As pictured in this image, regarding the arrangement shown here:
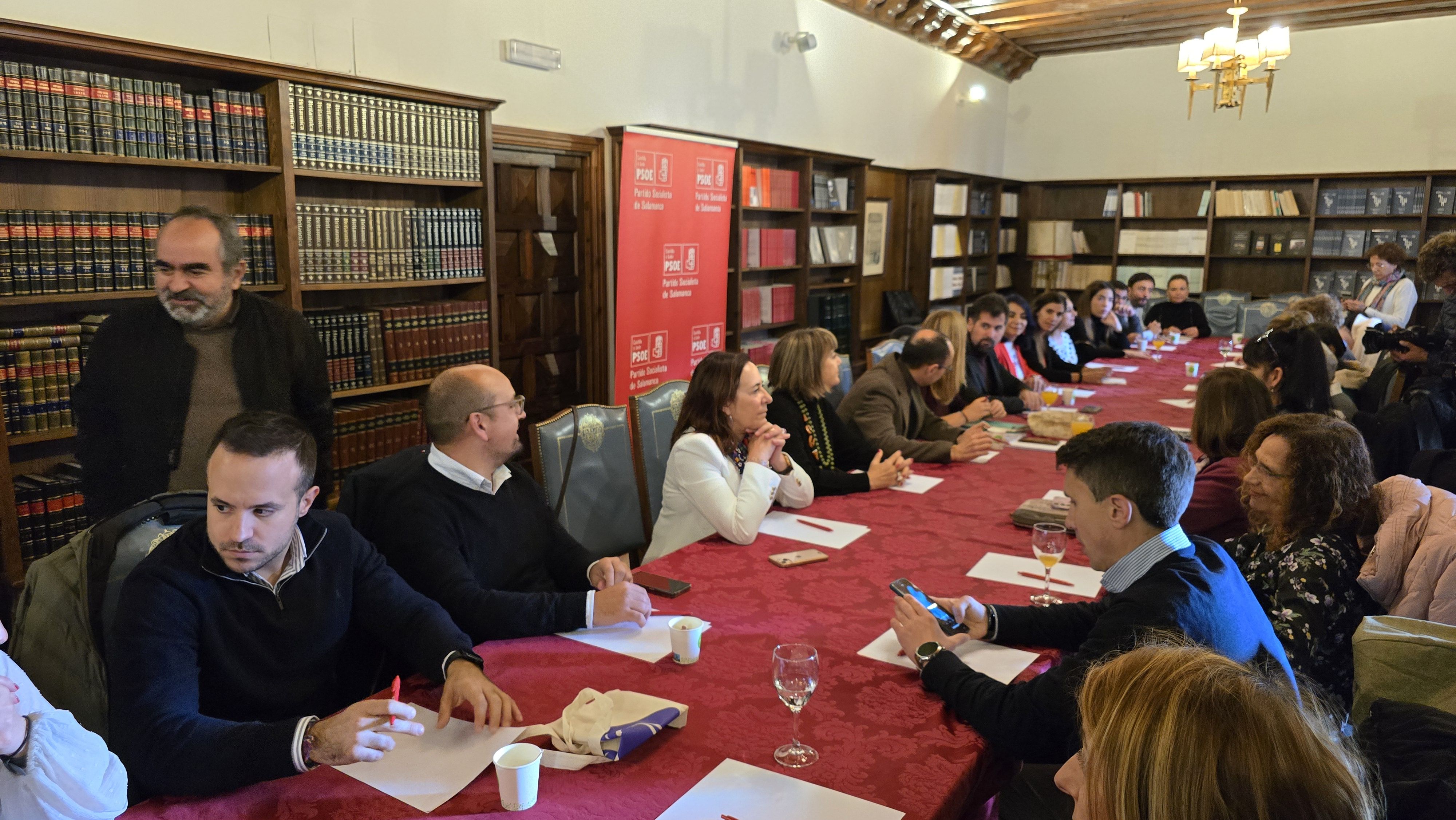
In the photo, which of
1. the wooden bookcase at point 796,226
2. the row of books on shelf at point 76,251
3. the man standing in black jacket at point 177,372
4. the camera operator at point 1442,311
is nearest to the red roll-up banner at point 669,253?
the wooden bookcase at point 796,226

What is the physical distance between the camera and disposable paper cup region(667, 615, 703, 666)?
1760mm

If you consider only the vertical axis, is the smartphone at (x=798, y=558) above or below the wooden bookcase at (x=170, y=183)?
below

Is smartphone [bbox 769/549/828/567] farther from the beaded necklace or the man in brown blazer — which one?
the man in brown blazer

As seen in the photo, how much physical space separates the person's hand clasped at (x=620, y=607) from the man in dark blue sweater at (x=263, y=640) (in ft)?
0.97

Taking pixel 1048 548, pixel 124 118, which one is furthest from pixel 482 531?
pixel 124 118

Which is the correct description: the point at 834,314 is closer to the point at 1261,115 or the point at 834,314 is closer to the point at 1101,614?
the point at 1261,115

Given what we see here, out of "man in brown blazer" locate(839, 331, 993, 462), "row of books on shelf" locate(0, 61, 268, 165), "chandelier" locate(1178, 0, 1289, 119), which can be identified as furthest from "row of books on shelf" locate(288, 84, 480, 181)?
"chandelier" locate(1178, 0, 1289, 119)

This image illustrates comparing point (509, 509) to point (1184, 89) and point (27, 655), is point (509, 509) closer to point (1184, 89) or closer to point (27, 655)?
point (27, 655)

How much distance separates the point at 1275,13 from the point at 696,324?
6705 millimetres

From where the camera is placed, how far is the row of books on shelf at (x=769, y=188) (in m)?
6.39

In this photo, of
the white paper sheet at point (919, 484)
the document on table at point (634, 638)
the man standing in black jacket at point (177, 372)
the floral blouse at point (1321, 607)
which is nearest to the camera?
the document on table at point (634, 638)

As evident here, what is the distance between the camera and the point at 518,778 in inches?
50.1

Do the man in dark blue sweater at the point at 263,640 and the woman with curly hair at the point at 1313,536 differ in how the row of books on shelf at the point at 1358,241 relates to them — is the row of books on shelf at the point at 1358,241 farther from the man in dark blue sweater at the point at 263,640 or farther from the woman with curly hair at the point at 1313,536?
the man in dark blue sweater at the point at 263,640

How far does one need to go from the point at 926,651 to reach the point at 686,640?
46 centimetres
